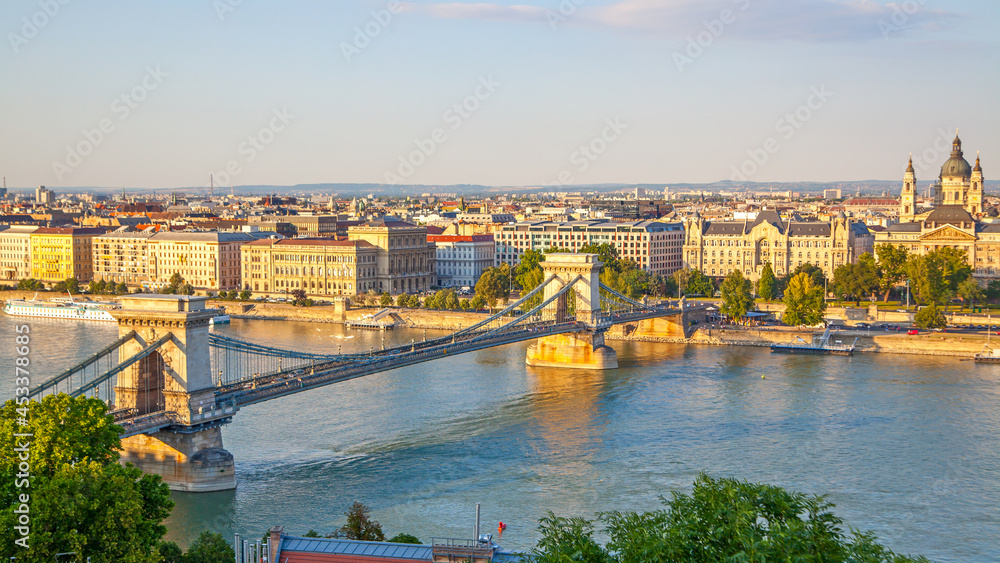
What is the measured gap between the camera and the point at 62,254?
5741 centimetres

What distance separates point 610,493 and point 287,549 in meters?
7.51

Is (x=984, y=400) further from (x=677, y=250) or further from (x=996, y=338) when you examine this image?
(x=677, y=250)

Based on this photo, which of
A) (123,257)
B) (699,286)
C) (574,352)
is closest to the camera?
(574,352)

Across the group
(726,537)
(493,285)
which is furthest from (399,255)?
(726,537)

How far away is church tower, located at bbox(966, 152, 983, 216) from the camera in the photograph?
61.0 m

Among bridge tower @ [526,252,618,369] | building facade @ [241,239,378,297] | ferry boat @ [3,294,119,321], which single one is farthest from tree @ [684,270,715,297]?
ferry boat @ [3,294,119,321]

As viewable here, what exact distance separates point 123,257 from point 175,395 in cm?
4131

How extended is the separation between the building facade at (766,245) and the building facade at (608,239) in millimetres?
1415

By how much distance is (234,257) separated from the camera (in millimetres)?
54312

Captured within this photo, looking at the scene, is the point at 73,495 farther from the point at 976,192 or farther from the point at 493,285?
the point at 976,192

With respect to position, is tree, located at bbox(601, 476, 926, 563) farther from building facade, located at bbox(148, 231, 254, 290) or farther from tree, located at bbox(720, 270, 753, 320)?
building facade, located at bbox(148, 231, 254, 290)

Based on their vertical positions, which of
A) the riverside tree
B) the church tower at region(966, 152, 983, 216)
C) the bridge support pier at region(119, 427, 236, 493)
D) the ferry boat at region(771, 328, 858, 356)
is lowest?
the ferry boat at region(771, 328, 858, 356)

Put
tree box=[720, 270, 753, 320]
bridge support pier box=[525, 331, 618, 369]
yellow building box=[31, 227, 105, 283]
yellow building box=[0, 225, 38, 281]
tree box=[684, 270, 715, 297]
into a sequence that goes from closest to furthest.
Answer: bridge support pier box=[525, 331, 618, 369], tree box=[720, 270, 753, 320], tree box=[684, 270, 715, 297], yellow building box=[31, 227, 105, 283], yellow building box=[0, 225, 38, 281]

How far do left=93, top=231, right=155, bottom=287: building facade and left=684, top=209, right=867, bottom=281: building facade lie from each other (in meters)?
26.2
